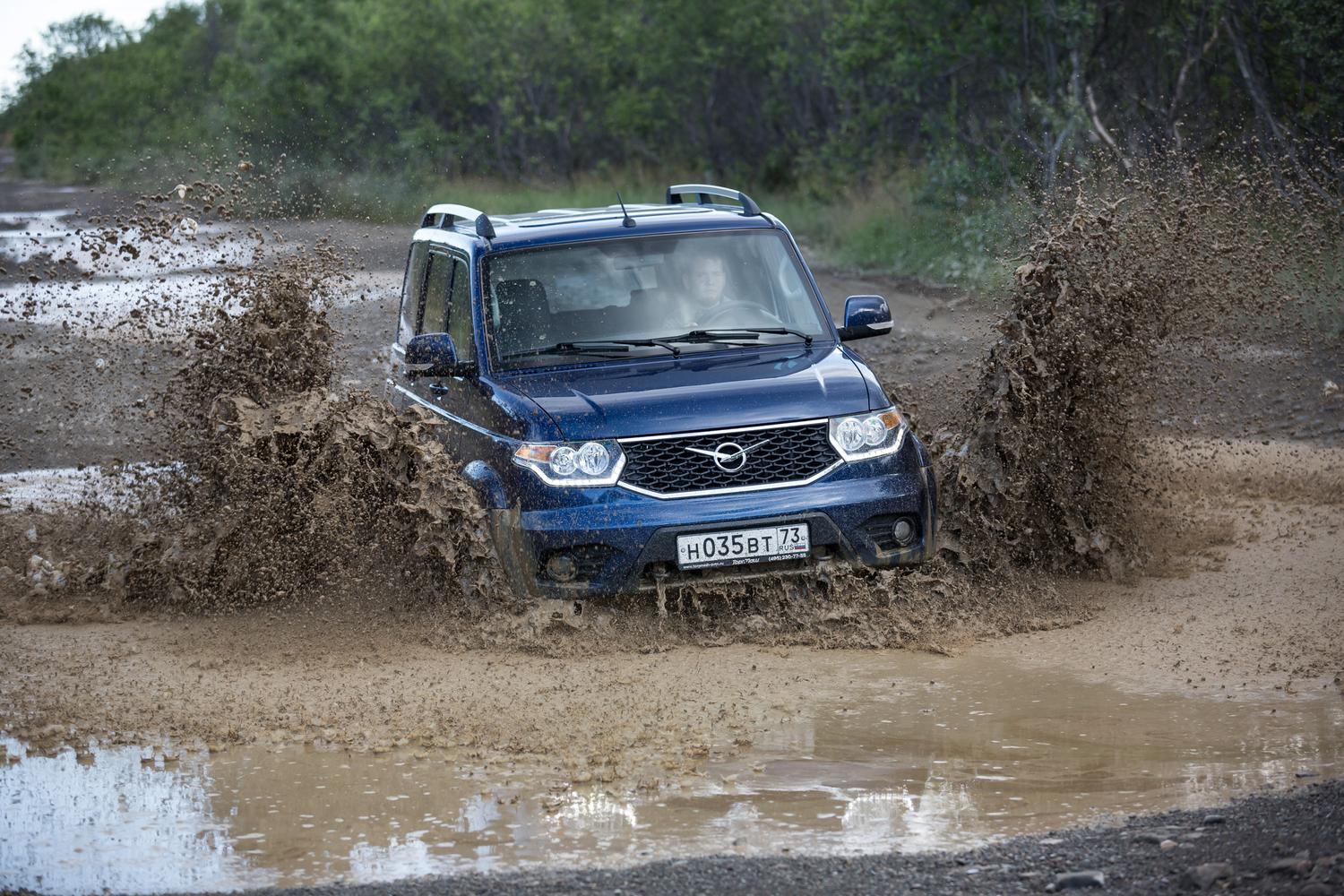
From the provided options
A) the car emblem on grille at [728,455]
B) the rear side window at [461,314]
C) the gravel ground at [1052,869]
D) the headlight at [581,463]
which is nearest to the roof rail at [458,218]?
the rear side window at [461,314]

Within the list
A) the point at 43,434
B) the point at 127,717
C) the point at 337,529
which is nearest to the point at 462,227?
the point at 337,529

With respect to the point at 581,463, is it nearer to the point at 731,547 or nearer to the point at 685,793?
the point at 731,547

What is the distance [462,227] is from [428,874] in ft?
15.2

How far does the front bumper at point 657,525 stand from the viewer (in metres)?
7.02

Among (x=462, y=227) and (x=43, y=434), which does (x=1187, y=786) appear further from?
(x=43, y=434)

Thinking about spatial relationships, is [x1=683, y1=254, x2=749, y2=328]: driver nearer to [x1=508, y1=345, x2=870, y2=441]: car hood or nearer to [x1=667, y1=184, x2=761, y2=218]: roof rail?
[x1=508, y1=345, x2=870, y2=441]: car hood

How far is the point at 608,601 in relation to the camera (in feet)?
24.2

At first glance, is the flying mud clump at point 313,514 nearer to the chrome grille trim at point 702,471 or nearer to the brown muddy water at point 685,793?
the chrome grille trim at point 702,471

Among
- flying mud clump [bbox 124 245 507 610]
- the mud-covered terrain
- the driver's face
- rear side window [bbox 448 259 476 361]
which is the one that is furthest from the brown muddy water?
rear side window [bbox 448 259 476 361]

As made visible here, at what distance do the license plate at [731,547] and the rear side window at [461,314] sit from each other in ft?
5.21

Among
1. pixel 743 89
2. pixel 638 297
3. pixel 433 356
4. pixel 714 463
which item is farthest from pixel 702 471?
pixel 743 89

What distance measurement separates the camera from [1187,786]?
543cm

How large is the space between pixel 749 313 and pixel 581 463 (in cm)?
147

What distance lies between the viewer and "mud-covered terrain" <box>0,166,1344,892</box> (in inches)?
255
